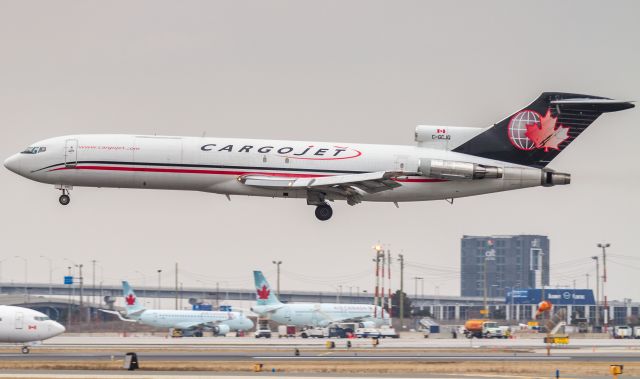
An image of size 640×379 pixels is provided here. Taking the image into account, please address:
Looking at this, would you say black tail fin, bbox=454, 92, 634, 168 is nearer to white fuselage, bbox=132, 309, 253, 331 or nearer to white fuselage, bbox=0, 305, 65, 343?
white fuselage, bbox=0, 305, 65, 343

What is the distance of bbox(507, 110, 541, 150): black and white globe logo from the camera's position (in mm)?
78500

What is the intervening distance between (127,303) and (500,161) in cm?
7985

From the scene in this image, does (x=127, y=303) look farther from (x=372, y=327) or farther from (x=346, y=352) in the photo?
(x=346, y=352)

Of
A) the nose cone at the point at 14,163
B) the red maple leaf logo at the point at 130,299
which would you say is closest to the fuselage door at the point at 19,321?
the nose cone at the point at 14,163

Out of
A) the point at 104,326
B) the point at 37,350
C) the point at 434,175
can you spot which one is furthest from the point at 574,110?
the point at 104,326

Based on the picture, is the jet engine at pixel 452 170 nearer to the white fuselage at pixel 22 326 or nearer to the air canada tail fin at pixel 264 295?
the white fuselage at pixel 22 326

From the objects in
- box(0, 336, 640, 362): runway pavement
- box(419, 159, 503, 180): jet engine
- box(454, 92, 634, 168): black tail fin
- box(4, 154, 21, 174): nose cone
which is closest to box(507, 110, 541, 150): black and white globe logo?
box(454, 92, 634, 168): black tail fin

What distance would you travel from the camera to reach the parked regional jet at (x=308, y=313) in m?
140

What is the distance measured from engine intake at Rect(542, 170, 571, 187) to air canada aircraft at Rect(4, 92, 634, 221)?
0.24 feet

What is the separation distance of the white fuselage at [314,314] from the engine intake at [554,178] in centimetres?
6727

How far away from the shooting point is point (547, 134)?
78625 millimetres

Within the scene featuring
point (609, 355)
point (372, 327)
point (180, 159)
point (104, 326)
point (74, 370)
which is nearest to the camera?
point (74, 370)

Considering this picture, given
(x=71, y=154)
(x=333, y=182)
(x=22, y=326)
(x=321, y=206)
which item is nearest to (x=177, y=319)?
(x=22, y=326)

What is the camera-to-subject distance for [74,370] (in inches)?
2574
